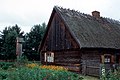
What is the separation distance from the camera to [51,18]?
2923 cm

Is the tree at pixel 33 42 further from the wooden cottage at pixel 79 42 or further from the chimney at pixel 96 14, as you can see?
the chimney at pixel 96 14

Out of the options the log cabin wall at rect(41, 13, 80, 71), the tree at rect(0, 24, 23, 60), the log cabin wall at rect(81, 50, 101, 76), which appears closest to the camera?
the log cabin wall at rect(81, 50, 101, 76)

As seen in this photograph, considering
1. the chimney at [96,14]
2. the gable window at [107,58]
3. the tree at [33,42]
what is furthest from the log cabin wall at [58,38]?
the tree at [33,42]

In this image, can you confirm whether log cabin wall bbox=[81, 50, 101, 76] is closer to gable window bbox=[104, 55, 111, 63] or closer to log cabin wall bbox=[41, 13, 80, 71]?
log cabin wall bbox=[41, 13, 80, 71]

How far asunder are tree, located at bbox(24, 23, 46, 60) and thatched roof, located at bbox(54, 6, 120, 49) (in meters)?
21.0

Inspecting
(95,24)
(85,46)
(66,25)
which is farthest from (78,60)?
(95,24)

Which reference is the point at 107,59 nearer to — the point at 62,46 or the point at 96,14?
the point at 62,46

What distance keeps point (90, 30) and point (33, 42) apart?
24758 mm

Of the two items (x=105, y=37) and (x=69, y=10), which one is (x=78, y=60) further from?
(x=69, y=10)

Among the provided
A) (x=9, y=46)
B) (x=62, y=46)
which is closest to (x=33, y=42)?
(x=9, y=46)

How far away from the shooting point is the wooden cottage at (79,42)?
78.5 feet

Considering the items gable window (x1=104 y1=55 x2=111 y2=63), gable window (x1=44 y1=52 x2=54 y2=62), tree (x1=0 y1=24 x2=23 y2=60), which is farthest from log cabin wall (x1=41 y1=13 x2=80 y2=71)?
tree (x1=0 y1=24 x2=23 y2=60)

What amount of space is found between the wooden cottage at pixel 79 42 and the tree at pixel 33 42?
1829cm

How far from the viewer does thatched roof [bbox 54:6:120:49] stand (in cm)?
2386
